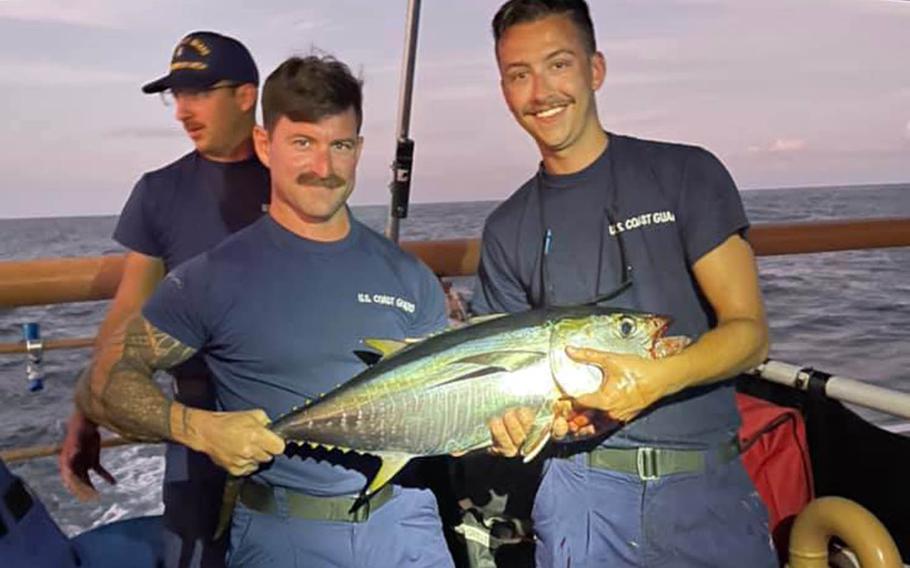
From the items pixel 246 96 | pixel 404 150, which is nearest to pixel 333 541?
pixel 246 96

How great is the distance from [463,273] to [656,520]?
1291 millimetres

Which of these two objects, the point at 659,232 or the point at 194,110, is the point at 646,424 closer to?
the point at 659,232

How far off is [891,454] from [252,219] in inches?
81.8

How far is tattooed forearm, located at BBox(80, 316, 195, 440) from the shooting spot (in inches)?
74.8

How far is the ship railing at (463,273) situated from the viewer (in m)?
2.56

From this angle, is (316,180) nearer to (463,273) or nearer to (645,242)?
(645,242)

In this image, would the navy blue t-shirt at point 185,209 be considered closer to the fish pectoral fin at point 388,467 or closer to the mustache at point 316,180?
the mustache at point 316,180

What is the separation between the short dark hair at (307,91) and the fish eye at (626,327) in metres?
0.72

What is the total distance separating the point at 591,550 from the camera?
221cm

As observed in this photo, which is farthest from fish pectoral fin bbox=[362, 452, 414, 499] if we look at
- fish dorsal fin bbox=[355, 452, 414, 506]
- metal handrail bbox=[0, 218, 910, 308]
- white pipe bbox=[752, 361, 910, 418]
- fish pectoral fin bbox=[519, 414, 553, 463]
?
white pipe bbox=[752, 361, 910, 418]

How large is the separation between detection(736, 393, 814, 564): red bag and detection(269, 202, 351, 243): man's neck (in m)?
1.46

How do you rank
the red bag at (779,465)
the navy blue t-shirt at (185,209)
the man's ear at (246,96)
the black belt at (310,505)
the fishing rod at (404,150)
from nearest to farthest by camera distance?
the black belt at (310,505), the navy blue t-shirt at (185,209), the man's ear at (246,96), the red bag at (779,465), the fishing rod at (404,150)

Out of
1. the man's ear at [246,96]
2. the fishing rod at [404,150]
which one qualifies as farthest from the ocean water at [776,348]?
the man's ear at [246,96]

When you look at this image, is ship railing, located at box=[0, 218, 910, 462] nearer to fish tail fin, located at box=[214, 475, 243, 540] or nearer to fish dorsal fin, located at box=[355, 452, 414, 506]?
fish tail fin, located at box=[214, 475, 243, 540]
